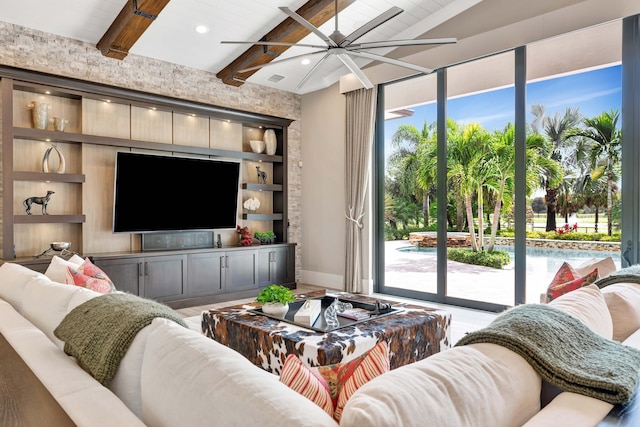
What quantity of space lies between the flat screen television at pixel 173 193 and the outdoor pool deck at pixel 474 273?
2.35 meters

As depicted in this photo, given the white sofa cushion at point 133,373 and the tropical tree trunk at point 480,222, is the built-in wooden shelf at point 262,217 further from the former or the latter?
the white sofa cushion at point 133,373

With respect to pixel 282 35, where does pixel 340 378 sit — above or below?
below

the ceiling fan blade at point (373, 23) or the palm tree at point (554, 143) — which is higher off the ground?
the ceiling fan blade at point (373, 23)

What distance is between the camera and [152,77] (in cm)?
543

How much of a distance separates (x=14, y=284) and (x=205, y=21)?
3566 mm

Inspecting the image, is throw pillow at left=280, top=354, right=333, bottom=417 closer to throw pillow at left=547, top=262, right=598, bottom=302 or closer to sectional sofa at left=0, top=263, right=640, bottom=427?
sectional sofa at left=0, top=263, right=640, bottom=427

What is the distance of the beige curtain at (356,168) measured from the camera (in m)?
5.89

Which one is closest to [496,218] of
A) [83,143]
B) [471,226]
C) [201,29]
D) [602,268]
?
[471,226]

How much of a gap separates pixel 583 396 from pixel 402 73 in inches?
200

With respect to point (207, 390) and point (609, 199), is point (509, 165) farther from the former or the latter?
point (207, 390)

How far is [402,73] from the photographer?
552 centimetres

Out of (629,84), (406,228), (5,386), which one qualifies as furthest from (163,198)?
(629,84)

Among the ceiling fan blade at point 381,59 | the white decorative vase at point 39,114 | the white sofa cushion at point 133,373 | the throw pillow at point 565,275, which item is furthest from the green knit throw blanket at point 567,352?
the white decorative vase at point 39,114

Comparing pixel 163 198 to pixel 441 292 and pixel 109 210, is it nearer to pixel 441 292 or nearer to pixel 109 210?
pixel 109 210
